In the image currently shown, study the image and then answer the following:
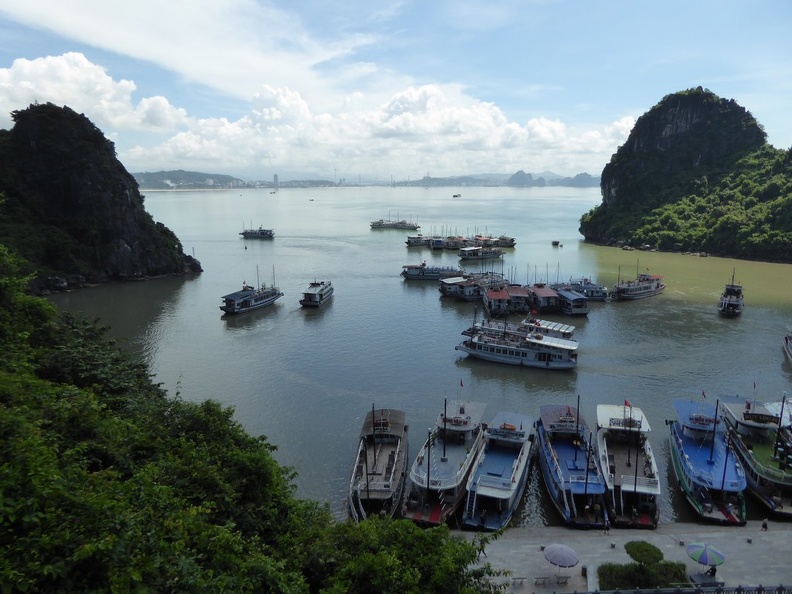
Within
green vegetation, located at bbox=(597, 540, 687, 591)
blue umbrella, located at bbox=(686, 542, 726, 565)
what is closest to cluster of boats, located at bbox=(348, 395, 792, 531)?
green vegetation, located at bbox=(597, 540, 687, 591)

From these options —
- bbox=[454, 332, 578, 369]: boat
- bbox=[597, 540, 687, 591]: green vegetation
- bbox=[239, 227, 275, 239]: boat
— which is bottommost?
bbox=[597, 540, 687, 591]: green vegetation

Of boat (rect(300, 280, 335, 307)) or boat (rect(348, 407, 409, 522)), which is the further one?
boat (rect(300, 280, 335, 307))

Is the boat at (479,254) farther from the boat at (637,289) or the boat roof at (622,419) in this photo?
the boat roof at (622,419)

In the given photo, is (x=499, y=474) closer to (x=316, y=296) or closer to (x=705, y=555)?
(x=705, y=555)

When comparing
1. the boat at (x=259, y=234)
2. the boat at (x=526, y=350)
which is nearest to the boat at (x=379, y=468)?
the boat at (x=526, y=350)

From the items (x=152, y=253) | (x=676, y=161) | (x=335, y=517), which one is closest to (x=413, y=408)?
(x=335, y=517)

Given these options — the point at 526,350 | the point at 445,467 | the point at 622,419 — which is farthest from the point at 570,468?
the point at 526,350

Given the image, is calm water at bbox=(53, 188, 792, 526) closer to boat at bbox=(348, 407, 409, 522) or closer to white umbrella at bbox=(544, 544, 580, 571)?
boat at bbox=(348, 407, 409, 522)
